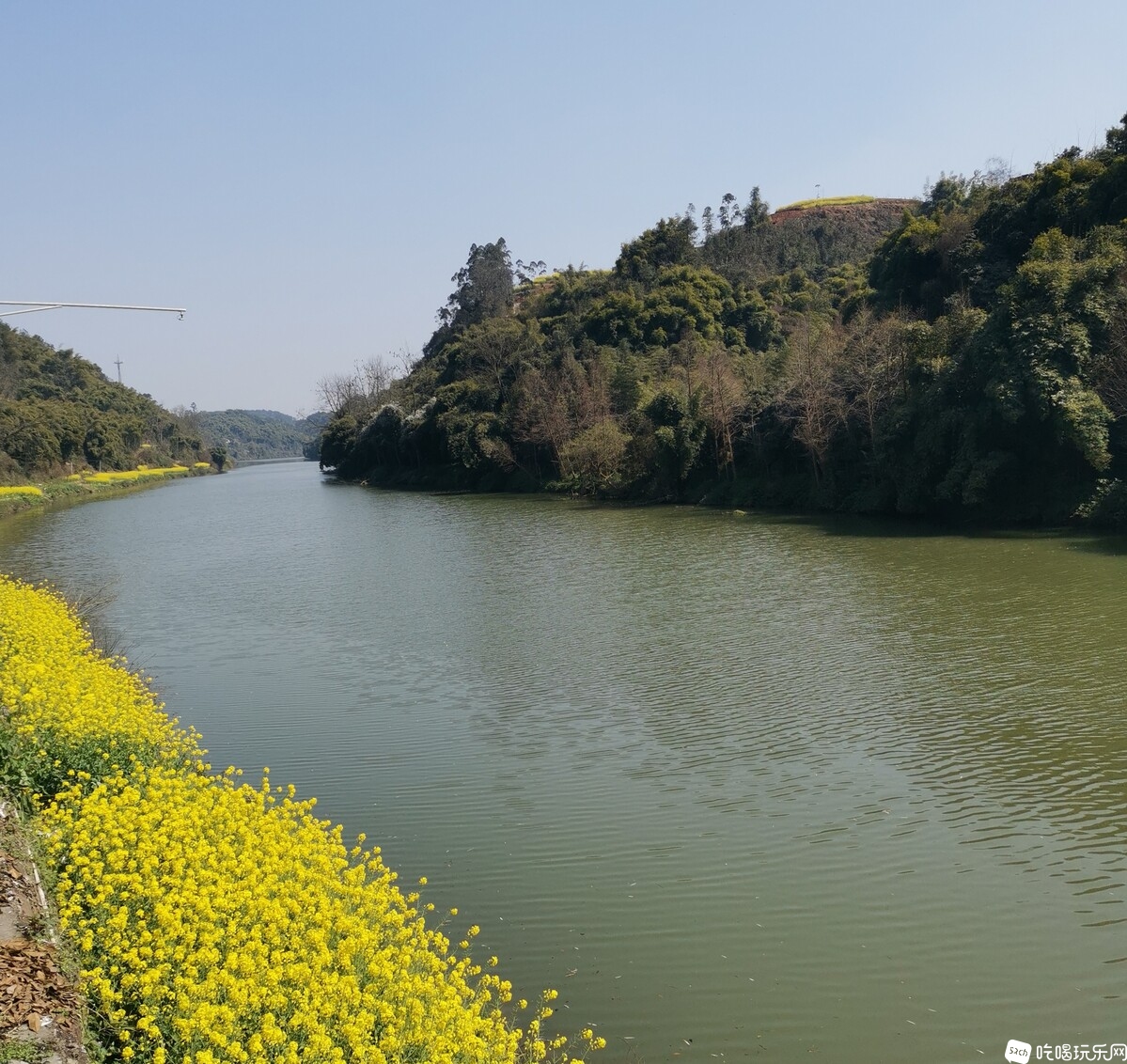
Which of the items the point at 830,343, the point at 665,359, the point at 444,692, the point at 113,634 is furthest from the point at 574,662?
the point at 665,359

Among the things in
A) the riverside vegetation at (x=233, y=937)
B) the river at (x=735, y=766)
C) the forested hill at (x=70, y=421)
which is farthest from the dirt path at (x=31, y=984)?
the forested hill at (x=70, y=421)

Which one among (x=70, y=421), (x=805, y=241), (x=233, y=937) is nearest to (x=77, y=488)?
(x=70, y=421)

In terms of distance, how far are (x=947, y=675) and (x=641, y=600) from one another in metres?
8.07

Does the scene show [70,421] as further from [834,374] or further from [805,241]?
[834,374]

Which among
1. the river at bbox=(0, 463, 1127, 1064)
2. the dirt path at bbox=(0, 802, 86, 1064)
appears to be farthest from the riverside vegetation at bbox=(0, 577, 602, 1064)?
the river at bbox=(0, 463, 1127, 1064)

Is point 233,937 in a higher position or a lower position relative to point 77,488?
lower

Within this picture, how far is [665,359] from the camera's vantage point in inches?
2217

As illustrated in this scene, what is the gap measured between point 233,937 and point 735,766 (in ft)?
21.4

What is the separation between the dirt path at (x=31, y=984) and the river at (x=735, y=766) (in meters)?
2.87

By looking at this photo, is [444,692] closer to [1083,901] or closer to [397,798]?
[397,798]

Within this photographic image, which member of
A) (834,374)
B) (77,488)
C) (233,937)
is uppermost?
(834,374)

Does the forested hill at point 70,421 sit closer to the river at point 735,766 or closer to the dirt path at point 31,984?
the river at point 735,766

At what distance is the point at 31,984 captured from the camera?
5.02m

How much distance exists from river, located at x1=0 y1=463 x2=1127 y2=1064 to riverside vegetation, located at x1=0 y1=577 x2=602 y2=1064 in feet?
3.58
